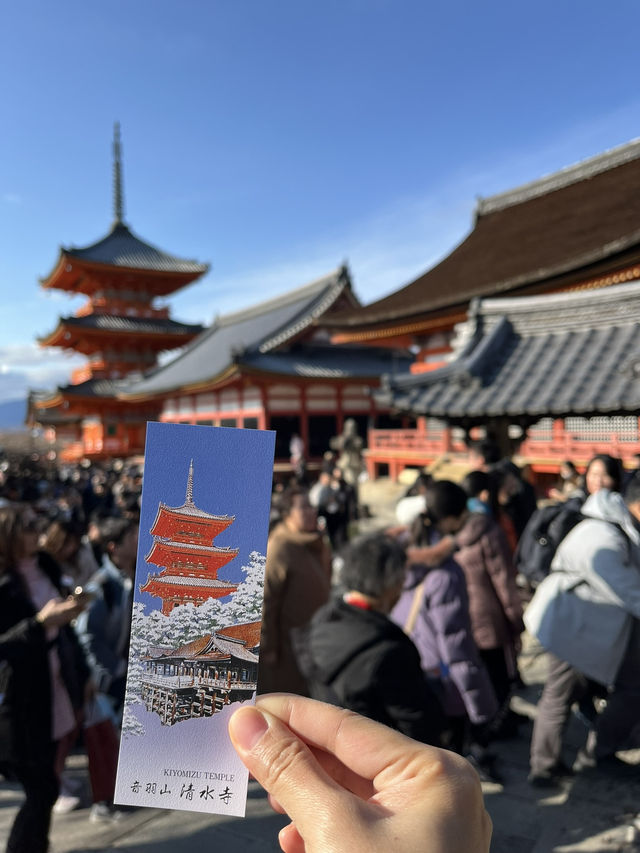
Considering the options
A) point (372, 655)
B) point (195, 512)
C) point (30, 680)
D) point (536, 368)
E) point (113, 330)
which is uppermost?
point (113, 330)

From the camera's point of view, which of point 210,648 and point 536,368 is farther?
point 536,368

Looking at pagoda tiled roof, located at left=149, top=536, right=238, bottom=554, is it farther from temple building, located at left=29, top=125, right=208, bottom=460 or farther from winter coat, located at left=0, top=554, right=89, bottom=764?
temple building, located at left=29, top=125, right=208, bottom=460

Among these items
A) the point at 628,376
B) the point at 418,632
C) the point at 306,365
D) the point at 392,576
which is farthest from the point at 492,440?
the point at 306,365

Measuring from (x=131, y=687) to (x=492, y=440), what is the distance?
12.9 feet

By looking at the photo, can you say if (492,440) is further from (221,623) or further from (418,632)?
(221,623)

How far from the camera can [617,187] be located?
10.2 metres

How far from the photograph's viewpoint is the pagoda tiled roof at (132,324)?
21.1 meters

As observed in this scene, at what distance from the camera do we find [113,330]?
846 inches

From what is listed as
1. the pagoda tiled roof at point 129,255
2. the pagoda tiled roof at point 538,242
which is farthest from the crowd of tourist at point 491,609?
the pagoda tiled roof at point 129,255

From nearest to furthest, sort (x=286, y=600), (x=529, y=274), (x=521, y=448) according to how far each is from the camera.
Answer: (x=286, y=600), (x=529, y=274), (x=521, y=448)

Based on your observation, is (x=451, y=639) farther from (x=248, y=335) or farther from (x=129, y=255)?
(x=129, y=255)

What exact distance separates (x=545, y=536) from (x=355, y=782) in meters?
2.41

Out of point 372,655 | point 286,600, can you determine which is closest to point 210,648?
point 372,655

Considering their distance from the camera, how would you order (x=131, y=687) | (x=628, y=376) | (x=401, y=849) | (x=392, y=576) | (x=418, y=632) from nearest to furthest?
(x=401, y=849)
(x=131, y=687)
(x=392, y=576)
(x=418, y=632)
(x=628, y=376)
